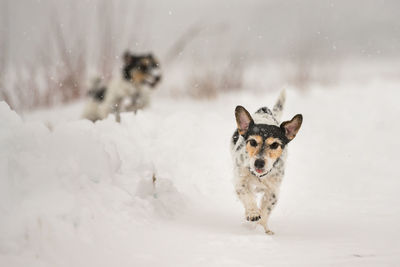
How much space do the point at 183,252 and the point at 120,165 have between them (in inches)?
45.5

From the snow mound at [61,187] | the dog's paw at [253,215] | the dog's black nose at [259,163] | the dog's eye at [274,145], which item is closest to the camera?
the snow mound at [61,187]

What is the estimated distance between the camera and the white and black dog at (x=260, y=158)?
3.35 m

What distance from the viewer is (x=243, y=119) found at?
3.57 metres

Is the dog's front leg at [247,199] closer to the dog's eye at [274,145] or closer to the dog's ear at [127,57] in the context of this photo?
the dog's eye at [274,145]

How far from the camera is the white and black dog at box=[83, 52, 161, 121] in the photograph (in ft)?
24.6

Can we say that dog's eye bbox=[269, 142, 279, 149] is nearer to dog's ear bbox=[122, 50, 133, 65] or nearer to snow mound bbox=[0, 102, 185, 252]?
snow mound bbox=[0, 102, 185, 252]

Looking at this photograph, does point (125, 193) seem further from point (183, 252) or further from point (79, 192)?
point (183, 252)

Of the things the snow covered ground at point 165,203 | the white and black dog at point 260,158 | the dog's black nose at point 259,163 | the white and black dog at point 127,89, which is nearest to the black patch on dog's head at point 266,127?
the white and black dog at point 260,158

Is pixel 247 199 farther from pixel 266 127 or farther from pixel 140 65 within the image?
pixel 140 65

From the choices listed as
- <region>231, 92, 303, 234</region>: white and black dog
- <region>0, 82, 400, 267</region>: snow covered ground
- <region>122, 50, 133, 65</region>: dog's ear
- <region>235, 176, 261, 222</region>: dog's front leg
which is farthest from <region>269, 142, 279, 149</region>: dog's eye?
<region>122, 50, 133, 65</region>: dog's ear

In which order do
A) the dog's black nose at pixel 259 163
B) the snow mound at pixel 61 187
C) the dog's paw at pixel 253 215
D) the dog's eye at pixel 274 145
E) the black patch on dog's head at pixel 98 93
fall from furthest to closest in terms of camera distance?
the black patch on dog's head at pixel 98 93, the dog's paw at pixel 253 215, the dog's eye at pixel 274 145, the dog's black nose at pixel 259 163, the snow mound at pixel 61 187

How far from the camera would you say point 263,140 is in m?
3.38

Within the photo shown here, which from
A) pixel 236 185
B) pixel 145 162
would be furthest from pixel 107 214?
pixel 236 185

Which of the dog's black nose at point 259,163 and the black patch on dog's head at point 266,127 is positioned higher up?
the black patch on dog's head at point 266,127
